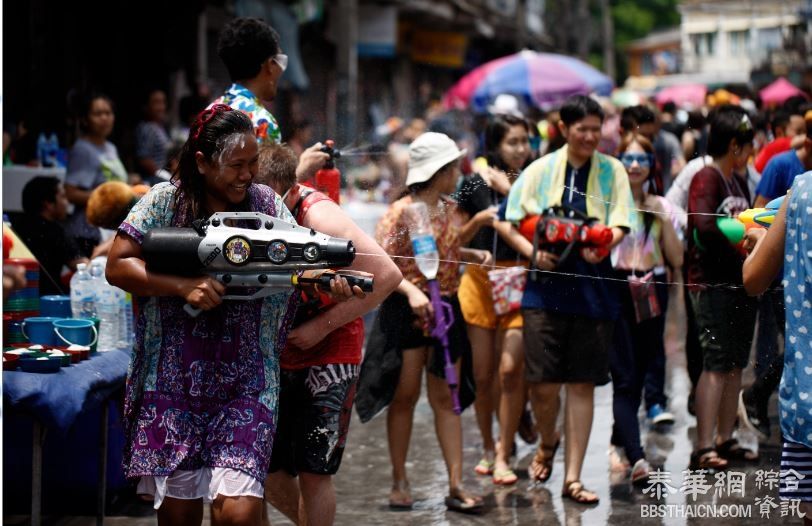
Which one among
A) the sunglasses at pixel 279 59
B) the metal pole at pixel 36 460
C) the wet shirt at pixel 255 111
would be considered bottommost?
the metal pole at pixel 36 460

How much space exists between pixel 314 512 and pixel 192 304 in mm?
1172

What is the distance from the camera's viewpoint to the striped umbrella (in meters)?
17.6

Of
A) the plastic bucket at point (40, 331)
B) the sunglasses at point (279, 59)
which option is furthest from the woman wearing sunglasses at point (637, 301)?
the plastic bucket at point (40, 331)

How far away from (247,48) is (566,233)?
1694 millimetres

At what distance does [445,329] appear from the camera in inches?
234

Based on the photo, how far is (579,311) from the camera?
5914 millimetres

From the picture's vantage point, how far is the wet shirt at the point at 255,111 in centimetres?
484

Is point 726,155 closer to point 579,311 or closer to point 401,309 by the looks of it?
point 579,311

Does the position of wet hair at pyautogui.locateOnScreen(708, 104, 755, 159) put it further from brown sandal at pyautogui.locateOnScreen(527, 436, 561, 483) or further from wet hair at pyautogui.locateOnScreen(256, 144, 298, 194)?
wet hair at pyautogui.locateOnScreen(256, 144, 298, 194)

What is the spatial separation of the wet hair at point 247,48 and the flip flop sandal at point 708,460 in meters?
2.96

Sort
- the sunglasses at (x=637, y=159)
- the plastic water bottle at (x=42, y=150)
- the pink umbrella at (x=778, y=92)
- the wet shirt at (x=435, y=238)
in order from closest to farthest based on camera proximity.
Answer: the wet shirt at (x=435, y=238)
the sunglasses at (x=637, y=159)
the plastic water bottle at (x=42, y=150)
the pink umbrella at (x=778, y=92)

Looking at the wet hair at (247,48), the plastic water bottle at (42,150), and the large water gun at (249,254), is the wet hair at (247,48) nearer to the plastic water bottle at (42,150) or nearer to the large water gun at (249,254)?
the large water gun at (249,254)

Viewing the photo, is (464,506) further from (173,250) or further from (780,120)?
(780,120)

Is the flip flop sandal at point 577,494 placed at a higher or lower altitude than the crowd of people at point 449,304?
lower
